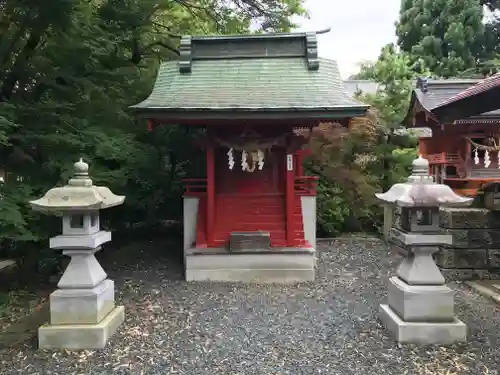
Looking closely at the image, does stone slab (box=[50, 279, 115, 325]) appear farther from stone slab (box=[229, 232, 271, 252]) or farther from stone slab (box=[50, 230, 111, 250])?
stone slab (box=[229, 232, 271, 252])

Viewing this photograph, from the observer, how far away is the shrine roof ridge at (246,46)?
333 inches

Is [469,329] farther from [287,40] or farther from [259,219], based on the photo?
[287,40]

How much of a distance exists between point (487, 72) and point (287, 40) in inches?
426

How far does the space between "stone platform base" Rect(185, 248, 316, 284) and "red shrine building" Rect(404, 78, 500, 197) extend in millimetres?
4495

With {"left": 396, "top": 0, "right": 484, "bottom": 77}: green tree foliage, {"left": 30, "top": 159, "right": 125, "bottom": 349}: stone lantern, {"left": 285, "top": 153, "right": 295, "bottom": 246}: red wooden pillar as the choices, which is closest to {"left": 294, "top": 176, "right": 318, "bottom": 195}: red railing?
{"left": 285, "top": 153, "right": 295, "bottom": 246}: red wooden pillar

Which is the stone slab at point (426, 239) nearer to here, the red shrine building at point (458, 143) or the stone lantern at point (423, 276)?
the stone lantern at point (423, 276)

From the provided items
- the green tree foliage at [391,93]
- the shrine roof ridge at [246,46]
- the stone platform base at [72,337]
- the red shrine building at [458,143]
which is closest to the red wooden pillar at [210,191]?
the shrine roof ridge at [246,46]

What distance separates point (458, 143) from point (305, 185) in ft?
14.6

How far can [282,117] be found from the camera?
7000mm

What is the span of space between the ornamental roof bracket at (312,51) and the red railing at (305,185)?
A: 6.94 ft

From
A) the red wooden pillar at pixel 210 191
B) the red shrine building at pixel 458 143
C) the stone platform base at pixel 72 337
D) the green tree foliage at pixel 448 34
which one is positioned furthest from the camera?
the green tree foliage at pixel 448 34

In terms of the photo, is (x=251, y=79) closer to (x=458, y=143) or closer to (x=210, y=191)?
(x=210, y=191)

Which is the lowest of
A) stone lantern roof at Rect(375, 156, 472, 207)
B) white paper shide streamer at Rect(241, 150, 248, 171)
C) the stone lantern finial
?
stone lantern roof at Rect(375, 156, 472, 207)

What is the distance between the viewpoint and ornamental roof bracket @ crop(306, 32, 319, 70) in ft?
26.4
